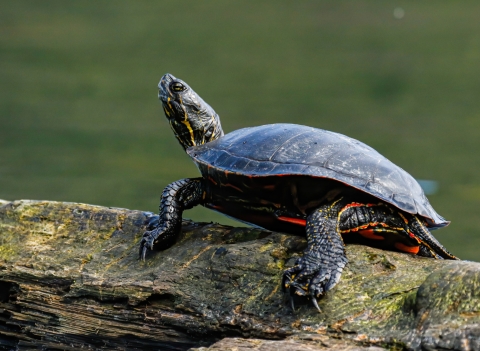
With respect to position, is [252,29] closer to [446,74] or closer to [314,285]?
[446,74]

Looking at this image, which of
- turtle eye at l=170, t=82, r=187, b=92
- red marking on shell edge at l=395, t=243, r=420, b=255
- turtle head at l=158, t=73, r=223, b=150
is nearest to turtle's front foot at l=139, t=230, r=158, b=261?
turtle head at l=158, t=73, r=223, b=150

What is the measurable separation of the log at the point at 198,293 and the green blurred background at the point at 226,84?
363 cm

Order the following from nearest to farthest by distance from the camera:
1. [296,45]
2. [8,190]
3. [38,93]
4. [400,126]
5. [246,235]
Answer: [246,235] → [8,190] → [400,126] → [38,93] → [296,45]

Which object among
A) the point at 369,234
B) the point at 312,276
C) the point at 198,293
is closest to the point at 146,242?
the point at 198,293

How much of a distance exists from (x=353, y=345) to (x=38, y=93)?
37.8 feet

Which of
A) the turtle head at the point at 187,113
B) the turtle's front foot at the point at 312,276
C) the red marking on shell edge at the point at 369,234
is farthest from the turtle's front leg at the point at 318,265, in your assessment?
the turtle head at the point at 187,113

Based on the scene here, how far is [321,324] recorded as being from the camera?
304 centimetres

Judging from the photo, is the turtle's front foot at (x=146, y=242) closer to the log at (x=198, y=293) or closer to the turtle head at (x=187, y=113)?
the log at (x=198, y=293)

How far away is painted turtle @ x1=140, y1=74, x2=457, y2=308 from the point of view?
10.8 ft

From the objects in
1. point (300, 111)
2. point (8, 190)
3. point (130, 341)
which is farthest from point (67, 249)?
point (300, 111)

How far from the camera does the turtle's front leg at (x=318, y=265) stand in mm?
3133

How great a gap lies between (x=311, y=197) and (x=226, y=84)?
1103 centimetres

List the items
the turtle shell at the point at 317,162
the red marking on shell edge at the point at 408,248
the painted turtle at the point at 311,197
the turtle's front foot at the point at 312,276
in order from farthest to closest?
the red marking on shell edge at the point at 408,248 < the turtle shell at the point at 317,162 < the painted turtle at the point at 311,197 < the turtle's front foot at the point at 312,276

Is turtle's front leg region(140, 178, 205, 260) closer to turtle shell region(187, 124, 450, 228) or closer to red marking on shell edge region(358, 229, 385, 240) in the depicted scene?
turtle shell region(187, 124, 450, 228)
